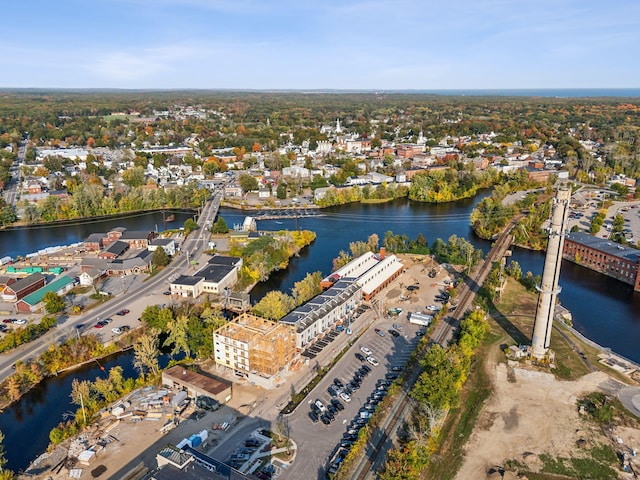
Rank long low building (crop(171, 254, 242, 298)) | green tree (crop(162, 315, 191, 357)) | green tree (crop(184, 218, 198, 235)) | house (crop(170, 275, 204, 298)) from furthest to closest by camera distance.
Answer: green tree (crop(184, 218, 198, 235))
long low building (crop(171, 254, 242, 298))
house (crop(170, 275, 204, 298))
green tree (crop(162, 315, 191, 357))

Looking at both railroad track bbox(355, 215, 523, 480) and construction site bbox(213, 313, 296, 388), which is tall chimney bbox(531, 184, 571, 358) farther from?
construction site bbox(213, 313, 296, 388)

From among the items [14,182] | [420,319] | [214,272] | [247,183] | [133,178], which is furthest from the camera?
[14,182]

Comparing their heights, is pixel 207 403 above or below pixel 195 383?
below

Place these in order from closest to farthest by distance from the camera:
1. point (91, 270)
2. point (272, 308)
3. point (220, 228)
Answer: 1. point (272, 308)
2. point (91, 270)
3. point (220, 228)

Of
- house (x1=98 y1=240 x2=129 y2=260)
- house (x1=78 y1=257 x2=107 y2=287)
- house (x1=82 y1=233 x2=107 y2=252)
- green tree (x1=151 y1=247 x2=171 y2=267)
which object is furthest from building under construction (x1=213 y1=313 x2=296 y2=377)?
house (x1=82 y1=233 x2=107 y2=252)

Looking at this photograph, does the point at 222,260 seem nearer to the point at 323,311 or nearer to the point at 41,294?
the point at 41,294

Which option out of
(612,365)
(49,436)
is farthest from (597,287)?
(49,436)

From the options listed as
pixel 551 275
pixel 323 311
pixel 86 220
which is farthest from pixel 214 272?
pixel 86 220

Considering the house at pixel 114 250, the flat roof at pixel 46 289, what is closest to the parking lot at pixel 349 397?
the flat roof at pixel 46 289
